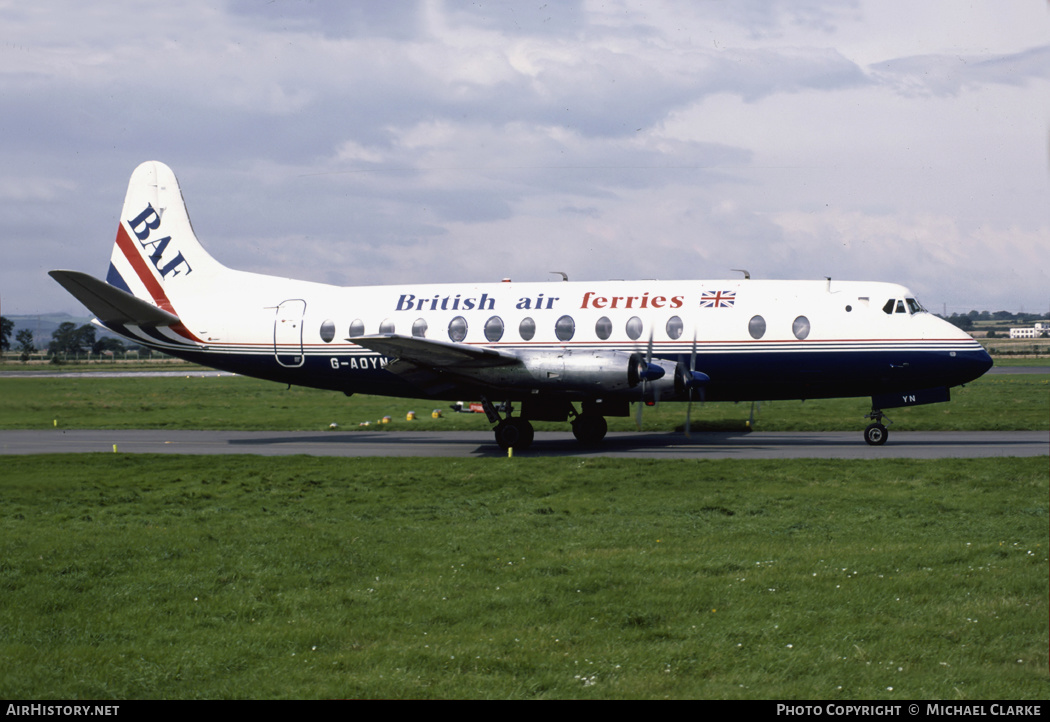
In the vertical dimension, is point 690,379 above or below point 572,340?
below

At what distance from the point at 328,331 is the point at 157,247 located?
7.49 meters

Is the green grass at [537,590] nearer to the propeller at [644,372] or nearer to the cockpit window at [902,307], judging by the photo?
the propeller at [644,372]

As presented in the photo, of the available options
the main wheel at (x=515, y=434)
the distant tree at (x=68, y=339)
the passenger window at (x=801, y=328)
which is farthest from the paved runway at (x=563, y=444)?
the distant tree at (x=68, y=339)

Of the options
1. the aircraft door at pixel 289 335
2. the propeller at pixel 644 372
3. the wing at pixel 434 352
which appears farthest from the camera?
the aircraft door at pixel 289 335

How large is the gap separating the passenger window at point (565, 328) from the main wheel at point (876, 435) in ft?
27.3

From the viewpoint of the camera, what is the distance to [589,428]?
2572 centimetres

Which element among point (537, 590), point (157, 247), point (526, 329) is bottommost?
point (537, 590)

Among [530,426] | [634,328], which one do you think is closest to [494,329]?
[530,426]

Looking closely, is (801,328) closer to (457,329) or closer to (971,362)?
(971,362)

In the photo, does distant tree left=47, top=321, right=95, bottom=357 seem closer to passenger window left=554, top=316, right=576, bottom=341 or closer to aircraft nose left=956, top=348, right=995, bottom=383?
passenger window left=554, top=316, right=576, bottom=341

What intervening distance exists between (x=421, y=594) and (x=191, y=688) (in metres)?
3.14

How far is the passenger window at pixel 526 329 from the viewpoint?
2552 centimetres
